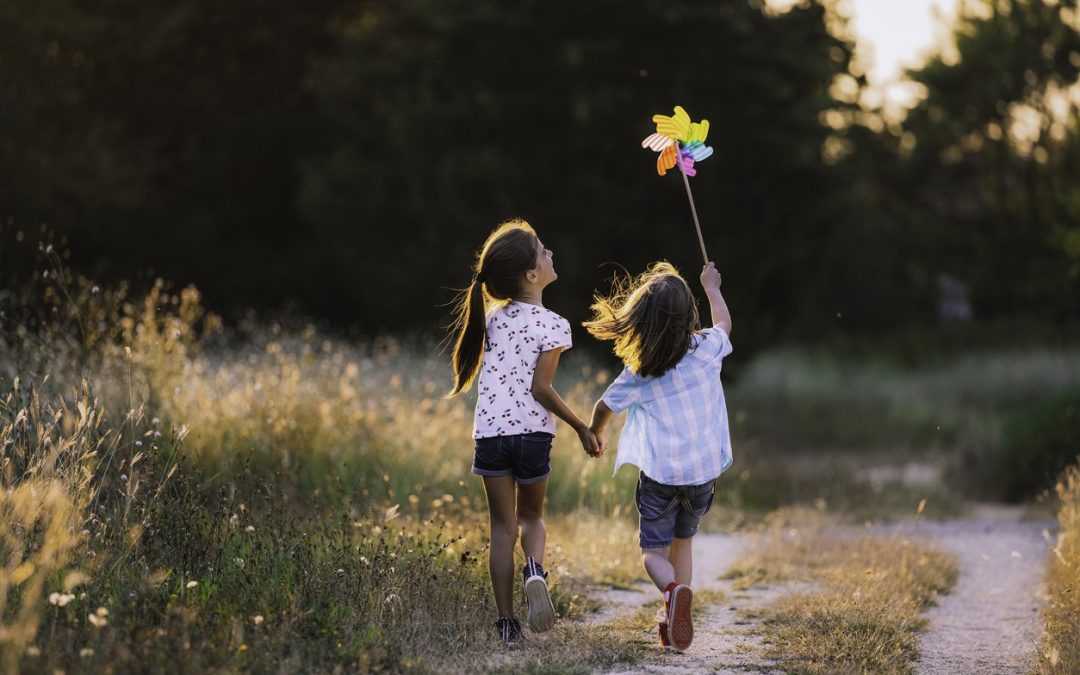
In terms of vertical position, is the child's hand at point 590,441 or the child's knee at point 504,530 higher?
the child's hand at point 590,441

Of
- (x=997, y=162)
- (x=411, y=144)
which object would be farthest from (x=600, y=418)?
(x=997, y=162)

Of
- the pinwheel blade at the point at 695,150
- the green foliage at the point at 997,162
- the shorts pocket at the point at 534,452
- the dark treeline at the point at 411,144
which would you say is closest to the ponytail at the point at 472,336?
the shorts pocket at the point at 534,452

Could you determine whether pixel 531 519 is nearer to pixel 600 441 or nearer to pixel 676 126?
pixel 600 441

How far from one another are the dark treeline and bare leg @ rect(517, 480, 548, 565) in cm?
894

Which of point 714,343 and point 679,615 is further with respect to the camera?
point 714,343

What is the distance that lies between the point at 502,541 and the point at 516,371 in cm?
75

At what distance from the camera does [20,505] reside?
4.29 metres

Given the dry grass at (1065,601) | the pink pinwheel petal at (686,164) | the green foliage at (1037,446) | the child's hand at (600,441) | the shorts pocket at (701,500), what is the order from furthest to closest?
the green foliage at (1037,446) → the pink pinwheel petal at (686,164) → the shorts pocket at (701,500) → the child's hand at (600,441) → the dry grass at (1065,601)

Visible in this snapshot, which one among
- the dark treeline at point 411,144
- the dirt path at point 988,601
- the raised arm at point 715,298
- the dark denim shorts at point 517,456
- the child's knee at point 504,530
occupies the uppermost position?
the dark treeline at point 411,144

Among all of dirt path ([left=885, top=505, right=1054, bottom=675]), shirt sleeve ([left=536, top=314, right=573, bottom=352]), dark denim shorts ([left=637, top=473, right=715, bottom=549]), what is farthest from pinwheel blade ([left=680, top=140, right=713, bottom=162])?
dirt path ([left=885, top=505, right=1054, bottom=675])

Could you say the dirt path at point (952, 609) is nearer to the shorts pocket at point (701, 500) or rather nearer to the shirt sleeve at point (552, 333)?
the shorts pocket at point (701, 500)

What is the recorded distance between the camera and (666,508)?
5.29 m

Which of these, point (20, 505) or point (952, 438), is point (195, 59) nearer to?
point (952, 438)

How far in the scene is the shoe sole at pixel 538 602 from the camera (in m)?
5.05
